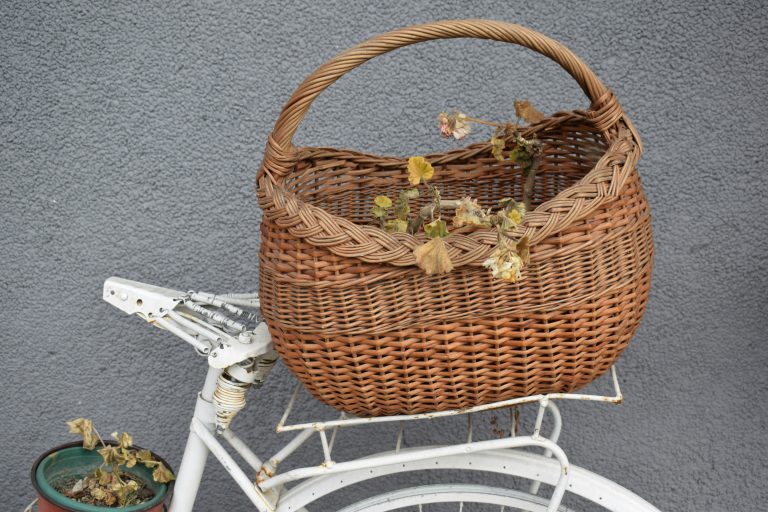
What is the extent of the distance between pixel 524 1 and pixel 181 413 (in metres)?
1.08

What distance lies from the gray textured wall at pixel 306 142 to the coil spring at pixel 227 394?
49 cm

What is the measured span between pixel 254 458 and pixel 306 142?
0.64 metres

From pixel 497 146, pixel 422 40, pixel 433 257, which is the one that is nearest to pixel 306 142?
pixel 497 146

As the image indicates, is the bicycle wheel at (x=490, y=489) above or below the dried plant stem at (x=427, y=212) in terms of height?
below

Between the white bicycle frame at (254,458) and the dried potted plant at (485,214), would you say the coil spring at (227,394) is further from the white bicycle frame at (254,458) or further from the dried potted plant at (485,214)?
the dried potted plant at (485,214)

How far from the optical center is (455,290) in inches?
37.1

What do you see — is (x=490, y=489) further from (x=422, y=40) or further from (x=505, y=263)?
(x=422, y=40)

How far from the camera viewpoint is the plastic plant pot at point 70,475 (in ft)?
3.88

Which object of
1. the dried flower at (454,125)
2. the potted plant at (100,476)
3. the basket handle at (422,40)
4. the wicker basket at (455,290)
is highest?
the basket handle at (422,40)

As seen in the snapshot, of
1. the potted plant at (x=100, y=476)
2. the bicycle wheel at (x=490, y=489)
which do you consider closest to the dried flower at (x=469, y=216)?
the bicycle wheel at (x=490, y=489)

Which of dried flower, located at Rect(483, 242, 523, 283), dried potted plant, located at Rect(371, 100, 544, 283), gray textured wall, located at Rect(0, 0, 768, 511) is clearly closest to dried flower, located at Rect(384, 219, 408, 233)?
dried potted plant, located at Rect(371, 100, 544, 283)

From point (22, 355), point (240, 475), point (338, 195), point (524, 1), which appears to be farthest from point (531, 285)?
point (22, 355)

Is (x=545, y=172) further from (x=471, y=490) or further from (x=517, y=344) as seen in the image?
(x=471, y=490)

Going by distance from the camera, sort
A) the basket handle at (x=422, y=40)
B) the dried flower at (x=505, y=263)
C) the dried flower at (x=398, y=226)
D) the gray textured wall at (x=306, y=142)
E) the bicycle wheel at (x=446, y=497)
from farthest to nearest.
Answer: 1. the gray textured wall at (x=306, y=142)
2. the bicycle wheel at (x=446, y=497)
3. the dried flower at (x=398, y=226)
4. the basket handle at (x=422, y=40)
5. the dried flower at (x=505, y=263)
